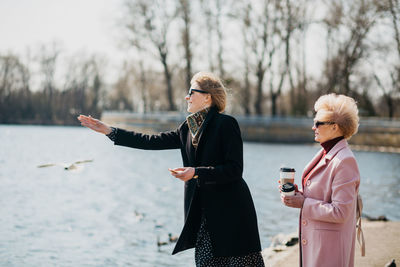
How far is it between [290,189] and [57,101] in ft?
172

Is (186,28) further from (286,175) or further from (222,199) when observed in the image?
(286,175)

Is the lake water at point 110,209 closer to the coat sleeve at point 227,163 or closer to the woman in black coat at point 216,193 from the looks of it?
the woman in black coat at point 216,193

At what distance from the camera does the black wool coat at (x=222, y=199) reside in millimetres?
3645

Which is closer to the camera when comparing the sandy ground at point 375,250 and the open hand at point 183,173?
the open hand at point 183,173

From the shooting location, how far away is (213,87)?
381 cm

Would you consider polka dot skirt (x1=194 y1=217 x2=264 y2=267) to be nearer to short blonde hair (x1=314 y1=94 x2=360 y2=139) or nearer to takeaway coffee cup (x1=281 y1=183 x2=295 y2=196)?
takeaway coffee cup (x1=281 y1=183 x2=295 y2=196)

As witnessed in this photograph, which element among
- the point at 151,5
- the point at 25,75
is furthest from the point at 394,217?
the point at 25,75

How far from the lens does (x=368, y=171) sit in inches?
838

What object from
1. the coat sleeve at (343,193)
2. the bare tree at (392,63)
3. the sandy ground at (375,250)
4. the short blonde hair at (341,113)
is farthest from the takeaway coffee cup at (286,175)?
the bare tree at (392,63)

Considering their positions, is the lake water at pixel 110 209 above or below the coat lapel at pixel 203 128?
below

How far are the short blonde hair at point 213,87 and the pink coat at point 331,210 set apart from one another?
900mm

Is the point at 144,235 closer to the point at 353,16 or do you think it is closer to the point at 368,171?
the point at 368,171

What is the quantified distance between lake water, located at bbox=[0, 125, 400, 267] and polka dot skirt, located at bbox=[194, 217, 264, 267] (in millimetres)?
1763

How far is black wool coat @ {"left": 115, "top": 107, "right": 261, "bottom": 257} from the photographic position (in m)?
3.64
